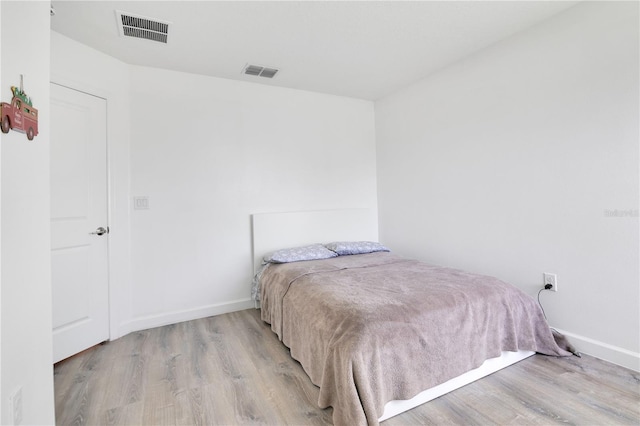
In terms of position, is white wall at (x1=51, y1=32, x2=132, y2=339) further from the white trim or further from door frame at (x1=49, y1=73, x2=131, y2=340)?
the white trim

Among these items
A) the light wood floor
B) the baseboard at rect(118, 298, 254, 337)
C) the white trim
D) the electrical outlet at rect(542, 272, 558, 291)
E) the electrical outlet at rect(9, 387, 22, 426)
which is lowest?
the light wood floor

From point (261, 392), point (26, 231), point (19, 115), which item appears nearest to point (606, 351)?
point (261, 392)

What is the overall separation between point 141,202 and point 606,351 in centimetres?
377

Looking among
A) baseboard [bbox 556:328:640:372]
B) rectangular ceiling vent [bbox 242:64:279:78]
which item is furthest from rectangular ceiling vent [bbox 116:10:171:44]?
baseboard [bbox 556:328:640:372]

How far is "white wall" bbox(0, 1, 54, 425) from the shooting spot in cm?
112

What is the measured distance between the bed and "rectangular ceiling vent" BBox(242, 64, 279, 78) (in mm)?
1964

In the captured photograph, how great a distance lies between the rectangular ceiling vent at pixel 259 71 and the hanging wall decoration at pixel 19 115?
196 centimetres

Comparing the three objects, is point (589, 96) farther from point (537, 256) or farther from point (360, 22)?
point (360, 22)

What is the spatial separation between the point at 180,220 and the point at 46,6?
1.85m

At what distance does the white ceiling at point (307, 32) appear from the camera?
2062mm

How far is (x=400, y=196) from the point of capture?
12.2 feet

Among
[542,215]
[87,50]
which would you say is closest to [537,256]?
[542,215]

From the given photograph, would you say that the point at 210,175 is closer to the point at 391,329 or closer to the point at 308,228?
the point at 308,228

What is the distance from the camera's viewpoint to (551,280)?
2297 mm
